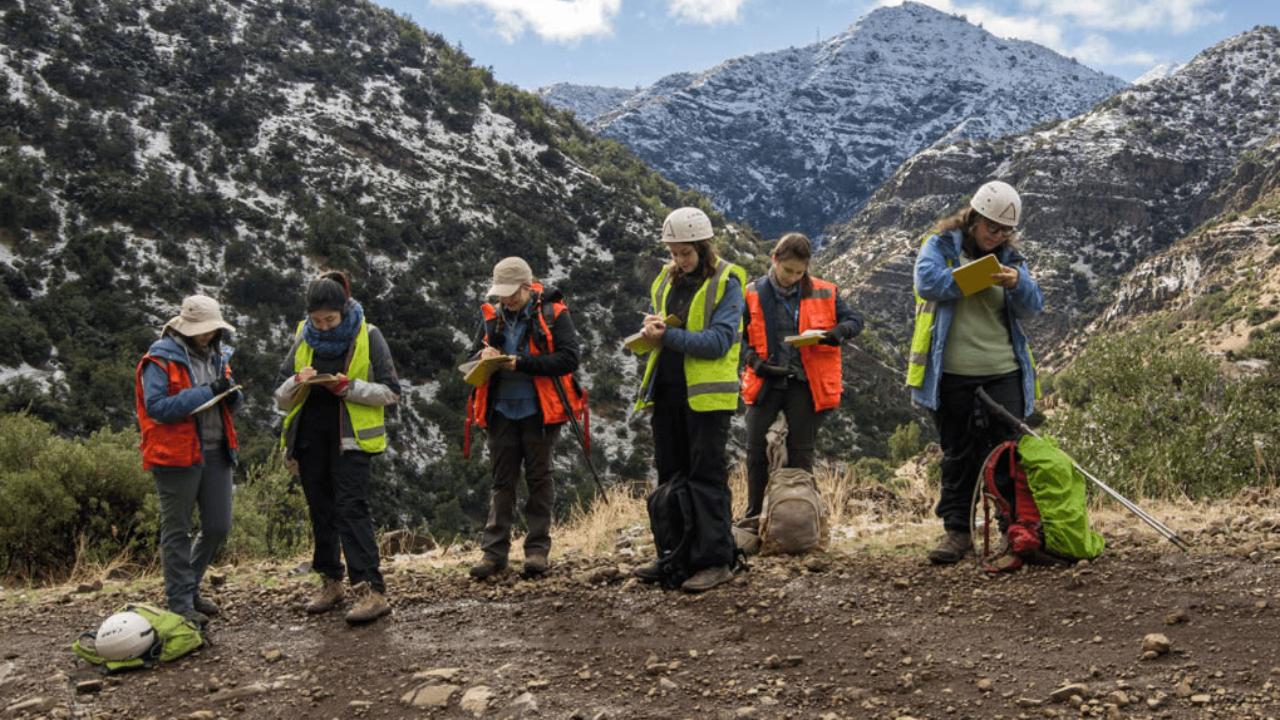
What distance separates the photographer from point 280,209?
122 feet

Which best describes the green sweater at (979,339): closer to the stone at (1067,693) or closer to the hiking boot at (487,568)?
the stone at (1067,693)

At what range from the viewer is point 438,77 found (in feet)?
172

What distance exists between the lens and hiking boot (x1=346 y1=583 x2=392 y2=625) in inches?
185

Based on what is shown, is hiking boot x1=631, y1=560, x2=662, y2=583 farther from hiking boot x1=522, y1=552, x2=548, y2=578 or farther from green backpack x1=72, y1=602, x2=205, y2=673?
green backpack x1=72, y1=602, x2=205, y2=673

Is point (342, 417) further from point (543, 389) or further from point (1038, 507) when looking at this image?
point (1038, 507)

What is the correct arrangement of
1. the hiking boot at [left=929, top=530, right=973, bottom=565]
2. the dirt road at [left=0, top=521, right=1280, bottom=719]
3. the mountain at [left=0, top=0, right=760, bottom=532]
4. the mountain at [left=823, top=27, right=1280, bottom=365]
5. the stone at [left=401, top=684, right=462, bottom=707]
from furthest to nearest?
the mountain at [left=823, top=27, right=1280, bottom=365], the mountain at [left=0, top=0, right=760, bottom=532], the hiking boot at [left=929, top=530, right=973, bottom=565], the stone at [left=401, top=684, right=462, bottom=707], the dirt road at [left=0, top=521, right=1280, bottom=719]

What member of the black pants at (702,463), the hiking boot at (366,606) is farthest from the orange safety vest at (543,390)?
the hiking boot at (366,606)

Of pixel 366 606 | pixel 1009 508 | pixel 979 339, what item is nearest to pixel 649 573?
pixel 366 606

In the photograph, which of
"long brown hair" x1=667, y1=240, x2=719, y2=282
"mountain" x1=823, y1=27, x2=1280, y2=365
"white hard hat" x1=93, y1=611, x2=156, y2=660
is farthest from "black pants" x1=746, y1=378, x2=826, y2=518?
"mountain" x1=823, y1=27, x2=1280, y2=365

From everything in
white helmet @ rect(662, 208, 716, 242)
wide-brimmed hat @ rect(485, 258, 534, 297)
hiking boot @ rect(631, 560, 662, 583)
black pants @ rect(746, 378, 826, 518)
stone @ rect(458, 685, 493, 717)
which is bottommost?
stone @ rect(458, 685, 493, 717)

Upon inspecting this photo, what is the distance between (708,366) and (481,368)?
125 centimetres

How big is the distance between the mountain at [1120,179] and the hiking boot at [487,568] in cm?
8237

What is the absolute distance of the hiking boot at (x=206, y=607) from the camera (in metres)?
5.10

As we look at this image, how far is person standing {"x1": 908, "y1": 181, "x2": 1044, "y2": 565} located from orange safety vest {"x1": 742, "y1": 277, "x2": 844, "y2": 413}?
71 centimetres
